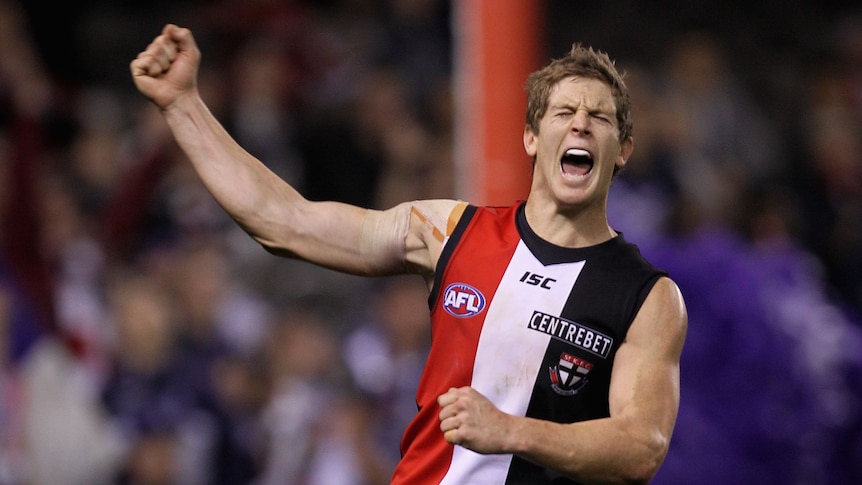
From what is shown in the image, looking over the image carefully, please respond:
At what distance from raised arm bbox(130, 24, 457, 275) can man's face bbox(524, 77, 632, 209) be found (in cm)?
33

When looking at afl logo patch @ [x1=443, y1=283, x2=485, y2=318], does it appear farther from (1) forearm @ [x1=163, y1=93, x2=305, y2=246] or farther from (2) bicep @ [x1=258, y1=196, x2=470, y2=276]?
(1) forearm @ [x1=163, y1=93, x2=305, y2=246]

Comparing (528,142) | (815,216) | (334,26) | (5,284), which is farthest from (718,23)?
(528,142)

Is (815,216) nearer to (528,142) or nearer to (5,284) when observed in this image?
(5,284)

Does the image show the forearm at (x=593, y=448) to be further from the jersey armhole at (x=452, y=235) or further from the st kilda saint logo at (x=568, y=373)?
the jersey armhole at (x=452, y=235)

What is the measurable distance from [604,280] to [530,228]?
0.25 meters

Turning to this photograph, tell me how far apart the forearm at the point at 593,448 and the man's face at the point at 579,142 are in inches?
23.4

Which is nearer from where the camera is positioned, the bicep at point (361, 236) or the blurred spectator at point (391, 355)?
the bicep at point (361, 236)

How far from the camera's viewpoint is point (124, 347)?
731 centimetres

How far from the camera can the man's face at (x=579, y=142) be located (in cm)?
339

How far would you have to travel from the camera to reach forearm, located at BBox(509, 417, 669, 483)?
3000mm

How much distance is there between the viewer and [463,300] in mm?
3422

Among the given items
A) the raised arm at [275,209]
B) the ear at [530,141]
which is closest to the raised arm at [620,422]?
the ear at [530,141]

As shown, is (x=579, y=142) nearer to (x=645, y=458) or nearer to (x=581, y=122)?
(x=581, y=122)

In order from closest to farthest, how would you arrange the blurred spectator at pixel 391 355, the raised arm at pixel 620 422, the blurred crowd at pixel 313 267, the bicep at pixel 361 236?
the raised arm at pixel 620 422 < the bicep at pixel 361 236 < the blurred crowd at pixel 313 267 < the blurred spectator at pixel 391 355
